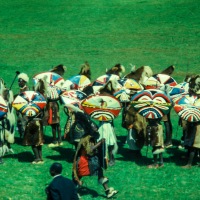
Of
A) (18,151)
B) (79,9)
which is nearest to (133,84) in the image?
(18,151)

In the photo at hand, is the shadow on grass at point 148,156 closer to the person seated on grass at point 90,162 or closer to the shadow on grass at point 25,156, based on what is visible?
the shadow on grass at point 25,156

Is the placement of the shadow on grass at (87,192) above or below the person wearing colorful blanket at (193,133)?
below

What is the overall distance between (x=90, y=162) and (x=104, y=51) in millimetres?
20590

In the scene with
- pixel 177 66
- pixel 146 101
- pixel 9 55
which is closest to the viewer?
pixel 146 101

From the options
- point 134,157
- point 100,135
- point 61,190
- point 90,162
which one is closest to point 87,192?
point 90,162

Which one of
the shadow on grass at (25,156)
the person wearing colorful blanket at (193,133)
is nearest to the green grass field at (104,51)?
the shadow on grass at (25,156)

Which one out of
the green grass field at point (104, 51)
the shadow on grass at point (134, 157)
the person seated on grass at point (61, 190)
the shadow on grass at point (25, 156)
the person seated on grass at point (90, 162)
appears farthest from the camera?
the shadow on grass at point (25, 156)

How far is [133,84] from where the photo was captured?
691 inches

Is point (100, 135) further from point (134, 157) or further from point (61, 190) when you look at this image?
point (61, 190)

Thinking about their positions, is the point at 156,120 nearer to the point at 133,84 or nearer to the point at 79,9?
the point at 133,84

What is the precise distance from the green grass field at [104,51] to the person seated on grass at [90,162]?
2.02 feet

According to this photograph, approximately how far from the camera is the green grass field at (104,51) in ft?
47.6

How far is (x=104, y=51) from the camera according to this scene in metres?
33.5

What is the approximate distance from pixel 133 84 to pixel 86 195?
480 centimetres
